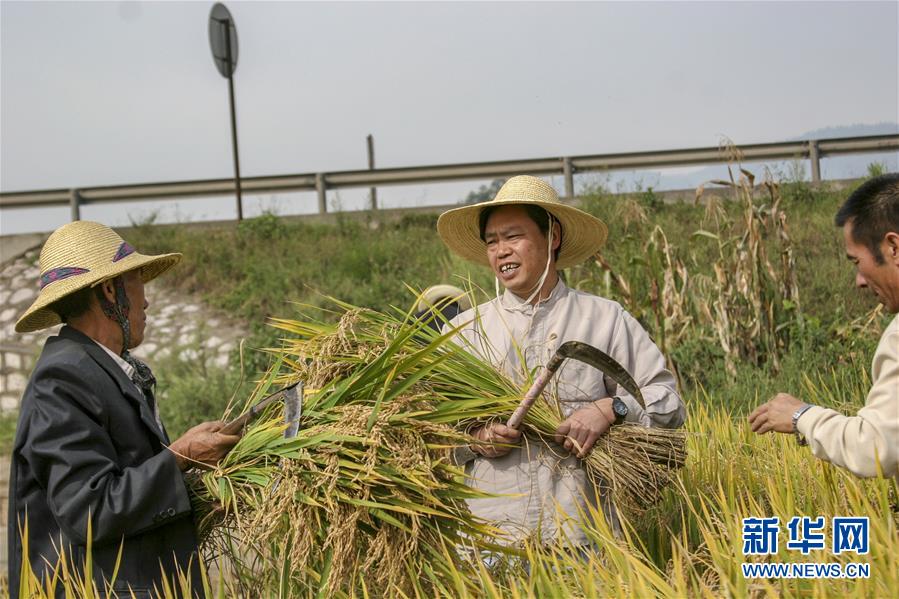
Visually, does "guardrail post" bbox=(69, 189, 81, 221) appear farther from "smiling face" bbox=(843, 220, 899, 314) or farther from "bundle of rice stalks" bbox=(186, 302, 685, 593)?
"smiling face" bbox=(843, 220, 899, 314)

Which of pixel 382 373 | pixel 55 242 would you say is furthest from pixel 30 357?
pixel 382 373

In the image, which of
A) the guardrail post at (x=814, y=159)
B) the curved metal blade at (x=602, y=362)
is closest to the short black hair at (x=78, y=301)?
the curved metal blade at (x=602, y=362)

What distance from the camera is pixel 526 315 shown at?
9.62ft

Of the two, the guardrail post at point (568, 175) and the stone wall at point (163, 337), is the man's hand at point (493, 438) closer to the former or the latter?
the stone wall at point (163, 337)

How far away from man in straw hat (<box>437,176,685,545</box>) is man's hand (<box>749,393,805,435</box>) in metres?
0.35

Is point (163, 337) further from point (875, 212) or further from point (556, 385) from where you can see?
point (875, 212)

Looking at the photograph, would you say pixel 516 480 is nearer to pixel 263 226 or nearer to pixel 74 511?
pixel 74 511

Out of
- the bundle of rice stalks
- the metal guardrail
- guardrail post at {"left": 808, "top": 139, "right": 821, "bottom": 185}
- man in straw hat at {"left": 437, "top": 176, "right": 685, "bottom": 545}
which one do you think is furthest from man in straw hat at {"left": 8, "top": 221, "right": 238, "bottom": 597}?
guardrail post at {"left": 808, "top": 139, "right": 821, "bottom": 185}

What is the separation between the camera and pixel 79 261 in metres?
2.59

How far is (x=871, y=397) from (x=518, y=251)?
1165mm

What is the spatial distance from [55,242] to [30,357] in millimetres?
8316

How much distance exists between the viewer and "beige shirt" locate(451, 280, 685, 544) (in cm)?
263

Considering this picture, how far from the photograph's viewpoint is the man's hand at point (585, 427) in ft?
8.32

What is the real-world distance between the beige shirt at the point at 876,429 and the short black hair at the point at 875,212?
0.23 metres
